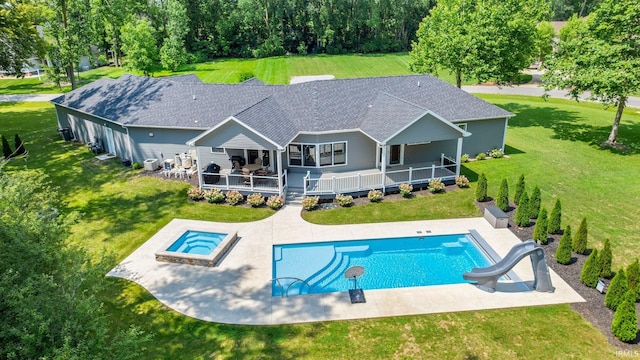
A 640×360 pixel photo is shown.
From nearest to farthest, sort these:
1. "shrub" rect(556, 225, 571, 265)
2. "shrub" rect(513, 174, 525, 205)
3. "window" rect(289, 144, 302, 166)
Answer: "shrub" rect(556, 225, 571, 265) < "shrub" rect(513, 174, 525, 205) < "window" rect(289, 144, 302, 166)

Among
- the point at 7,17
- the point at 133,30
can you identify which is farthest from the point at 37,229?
the point at 133,30

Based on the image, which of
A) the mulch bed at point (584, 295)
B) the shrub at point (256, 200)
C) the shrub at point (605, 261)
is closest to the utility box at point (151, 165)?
the shrub at point (256, 200)

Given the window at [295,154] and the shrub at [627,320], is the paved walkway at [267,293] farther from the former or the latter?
the window at [295,154]

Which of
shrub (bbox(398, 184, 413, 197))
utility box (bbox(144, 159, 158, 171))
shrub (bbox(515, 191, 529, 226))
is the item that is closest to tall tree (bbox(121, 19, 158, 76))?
utility box (bbox(144, 159, 158, 171))

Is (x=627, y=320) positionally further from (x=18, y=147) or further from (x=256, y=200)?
(x=18, y=147)

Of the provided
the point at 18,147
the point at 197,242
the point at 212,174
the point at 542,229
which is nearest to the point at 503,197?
the point at 542,229

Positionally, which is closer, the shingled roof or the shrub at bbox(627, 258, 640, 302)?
the shrub at bbox(627, 258, 640, 302)

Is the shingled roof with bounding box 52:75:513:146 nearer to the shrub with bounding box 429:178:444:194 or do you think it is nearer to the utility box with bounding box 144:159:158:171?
the utility box with bounding box 144:159:158:171
